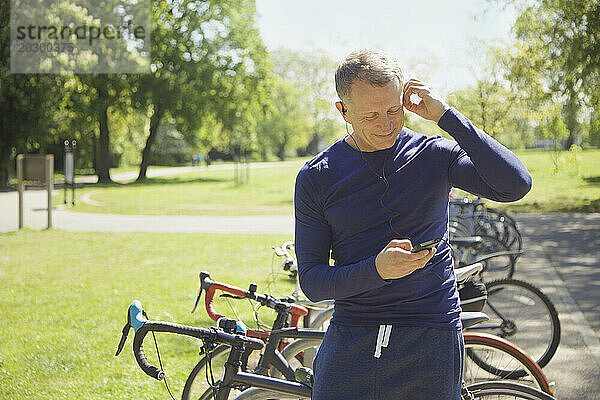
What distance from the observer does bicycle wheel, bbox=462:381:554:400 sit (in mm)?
2613

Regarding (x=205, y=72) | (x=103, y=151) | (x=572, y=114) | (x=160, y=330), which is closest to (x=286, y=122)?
(x=205, y=72)

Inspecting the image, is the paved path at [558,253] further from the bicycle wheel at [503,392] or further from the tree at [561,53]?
the tree at [561,53]

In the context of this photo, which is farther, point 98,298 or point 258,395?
point 98,298

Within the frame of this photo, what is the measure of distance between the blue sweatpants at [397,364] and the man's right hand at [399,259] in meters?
0.23

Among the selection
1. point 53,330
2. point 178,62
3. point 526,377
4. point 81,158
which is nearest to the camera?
point 526,377

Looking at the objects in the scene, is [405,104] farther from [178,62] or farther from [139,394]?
[178,62]

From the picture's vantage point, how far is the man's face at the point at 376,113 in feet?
6.86

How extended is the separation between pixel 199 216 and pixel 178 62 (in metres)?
22.5

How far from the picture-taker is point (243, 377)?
2670mm

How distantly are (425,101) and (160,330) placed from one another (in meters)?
1.19

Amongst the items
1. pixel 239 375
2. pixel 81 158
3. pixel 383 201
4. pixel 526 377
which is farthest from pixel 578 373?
pixel 81 158

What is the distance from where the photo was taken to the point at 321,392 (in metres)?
2.16

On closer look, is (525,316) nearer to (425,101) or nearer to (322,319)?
(322,319)

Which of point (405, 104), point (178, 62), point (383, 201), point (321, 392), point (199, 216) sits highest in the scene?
Answer: point (178, 62)
